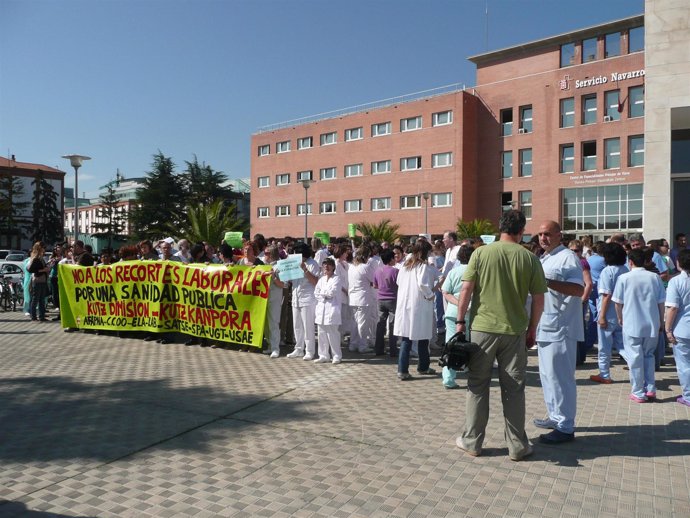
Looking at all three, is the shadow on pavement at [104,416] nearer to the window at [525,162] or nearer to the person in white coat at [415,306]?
the person in white coat at [415,306]

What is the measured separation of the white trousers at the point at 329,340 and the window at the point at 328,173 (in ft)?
170

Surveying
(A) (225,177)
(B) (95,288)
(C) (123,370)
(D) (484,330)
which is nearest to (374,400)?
(D) (484,330)

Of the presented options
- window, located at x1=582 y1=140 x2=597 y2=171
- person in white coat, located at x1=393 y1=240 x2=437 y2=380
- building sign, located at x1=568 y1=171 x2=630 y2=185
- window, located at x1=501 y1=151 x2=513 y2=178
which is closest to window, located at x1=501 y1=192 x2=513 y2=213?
window, located at x1=501 y1=151 x2=513 y2=178

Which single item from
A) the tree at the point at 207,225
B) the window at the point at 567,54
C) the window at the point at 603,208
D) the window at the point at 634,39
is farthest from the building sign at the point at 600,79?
the tree at the point at 207,225

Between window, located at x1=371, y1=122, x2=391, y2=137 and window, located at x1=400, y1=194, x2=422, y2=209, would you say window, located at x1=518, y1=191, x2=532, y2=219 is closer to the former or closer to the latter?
window, located at x1=400, y1=194, x2=422, y2=209

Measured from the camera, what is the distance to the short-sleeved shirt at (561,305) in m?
5.27

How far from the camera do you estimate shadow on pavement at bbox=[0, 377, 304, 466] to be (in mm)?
5180

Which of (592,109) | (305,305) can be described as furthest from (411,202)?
(305,305)

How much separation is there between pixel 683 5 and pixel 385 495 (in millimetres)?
17295

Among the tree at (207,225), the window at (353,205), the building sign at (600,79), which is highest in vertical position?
the building sign at (600,79)

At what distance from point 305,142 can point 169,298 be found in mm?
53066

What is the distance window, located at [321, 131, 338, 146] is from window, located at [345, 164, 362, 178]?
3.37m

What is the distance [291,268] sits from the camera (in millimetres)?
9180

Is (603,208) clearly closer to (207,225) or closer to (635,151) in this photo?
(635,151)
